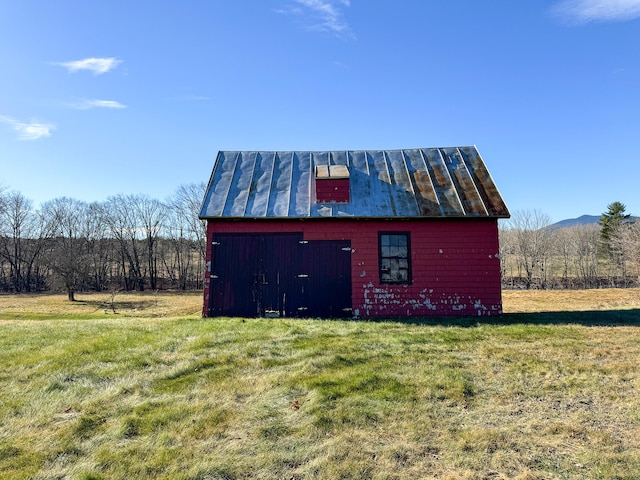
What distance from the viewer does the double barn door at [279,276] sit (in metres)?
12.8

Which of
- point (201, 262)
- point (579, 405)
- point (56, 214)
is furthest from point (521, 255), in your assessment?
point (56, 214)

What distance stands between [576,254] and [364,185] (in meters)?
56.0

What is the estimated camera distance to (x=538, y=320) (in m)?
11.9

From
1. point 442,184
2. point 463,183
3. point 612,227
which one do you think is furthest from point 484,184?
point 612,227

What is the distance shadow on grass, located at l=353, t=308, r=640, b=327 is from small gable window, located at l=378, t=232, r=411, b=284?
4.73ft

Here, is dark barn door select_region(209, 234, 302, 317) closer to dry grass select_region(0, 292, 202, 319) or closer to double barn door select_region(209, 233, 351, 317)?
double barn door select_region(209, 233, 351, 317)

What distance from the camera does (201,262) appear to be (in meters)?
53.0

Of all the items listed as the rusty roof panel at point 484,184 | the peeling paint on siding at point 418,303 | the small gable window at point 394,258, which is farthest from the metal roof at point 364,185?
the peeling paint on siding at point 418,303

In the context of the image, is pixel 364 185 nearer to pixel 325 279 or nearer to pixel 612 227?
pixel 325 279

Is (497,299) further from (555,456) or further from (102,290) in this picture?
(102,290)

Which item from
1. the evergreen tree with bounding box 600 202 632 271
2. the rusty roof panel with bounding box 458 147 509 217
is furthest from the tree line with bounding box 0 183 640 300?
the rusty roof panel with bounding box 458 147 509 217

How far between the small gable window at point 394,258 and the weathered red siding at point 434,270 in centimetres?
18

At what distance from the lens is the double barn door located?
12.8m

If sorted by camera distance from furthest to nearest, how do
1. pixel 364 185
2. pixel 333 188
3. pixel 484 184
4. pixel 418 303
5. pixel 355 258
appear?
pixel 364 185
pixel 484 184
pixel 333 188
pixel 355 258
pixel 418 303
